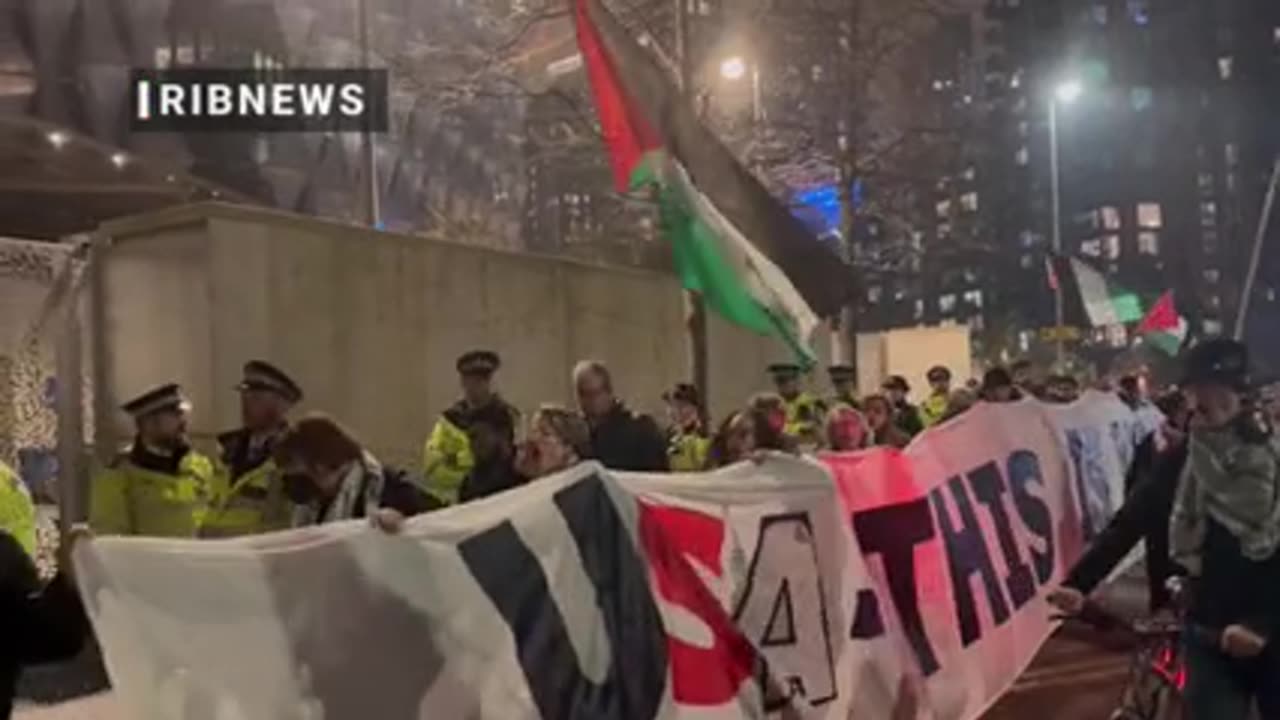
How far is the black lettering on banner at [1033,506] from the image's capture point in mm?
8414

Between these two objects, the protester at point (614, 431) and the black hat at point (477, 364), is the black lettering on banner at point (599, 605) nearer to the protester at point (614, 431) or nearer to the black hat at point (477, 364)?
the protester at point (614, 431)

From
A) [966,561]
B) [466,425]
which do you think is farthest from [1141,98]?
[966,561]

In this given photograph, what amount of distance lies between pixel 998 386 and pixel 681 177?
19.6 ft

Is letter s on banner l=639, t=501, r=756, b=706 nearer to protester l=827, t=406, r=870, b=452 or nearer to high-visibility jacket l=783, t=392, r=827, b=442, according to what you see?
protester l=827, t=406, r=870, b=452

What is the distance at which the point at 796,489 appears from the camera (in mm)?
6402

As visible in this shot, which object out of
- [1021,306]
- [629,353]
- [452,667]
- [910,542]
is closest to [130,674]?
[452,667]

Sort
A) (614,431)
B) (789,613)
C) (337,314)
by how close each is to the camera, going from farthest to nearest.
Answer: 1. (337,314)
2. (614,431)
3. (789,613)

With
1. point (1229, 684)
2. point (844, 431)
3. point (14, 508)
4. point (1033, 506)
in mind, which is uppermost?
point (14, 508)

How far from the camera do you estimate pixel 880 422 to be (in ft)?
40.2

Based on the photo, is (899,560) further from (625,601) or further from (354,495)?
(354,495)

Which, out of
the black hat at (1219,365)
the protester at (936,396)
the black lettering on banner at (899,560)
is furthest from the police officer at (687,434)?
the black hat at (1219,365)

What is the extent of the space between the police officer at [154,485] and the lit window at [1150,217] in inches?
6166

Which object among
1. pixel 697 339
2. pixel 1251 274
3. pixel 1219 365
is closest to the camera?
pixel 1219 365

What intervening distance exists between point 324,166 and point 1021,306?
6818cm
